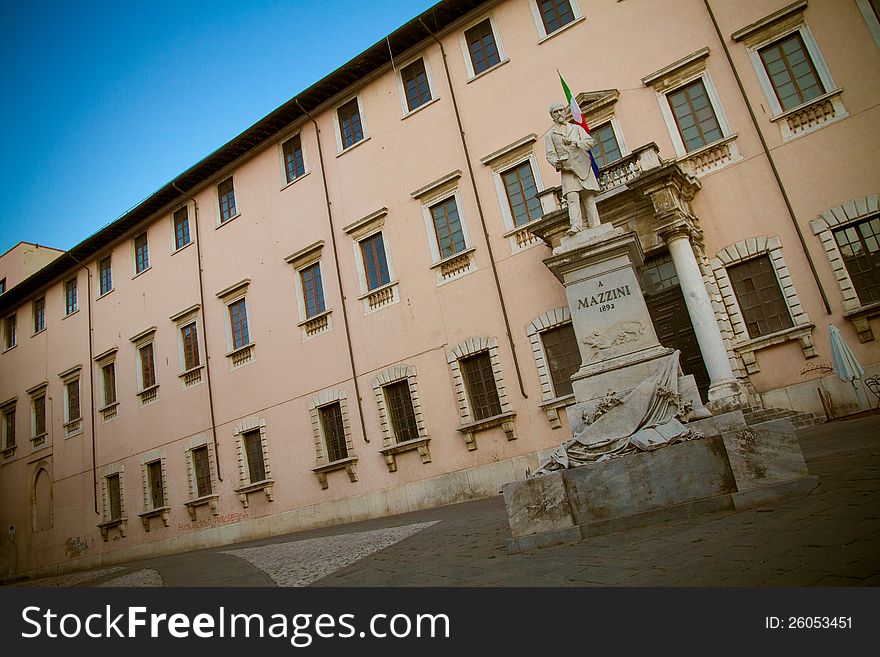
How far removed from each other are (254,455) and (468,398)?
26.5ft

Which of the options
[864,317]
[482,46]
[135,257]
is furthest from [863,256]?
[135,257]

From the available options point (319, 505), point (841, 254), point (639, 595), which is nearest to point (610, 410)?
point (639, 595)

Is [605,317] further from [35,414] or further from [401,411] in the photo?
[35,414]

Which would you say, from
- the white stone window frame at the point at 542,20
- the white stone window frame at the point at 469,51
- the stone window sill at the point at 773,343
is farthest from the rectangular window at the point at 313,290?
the stone window sill at the point at 773,343

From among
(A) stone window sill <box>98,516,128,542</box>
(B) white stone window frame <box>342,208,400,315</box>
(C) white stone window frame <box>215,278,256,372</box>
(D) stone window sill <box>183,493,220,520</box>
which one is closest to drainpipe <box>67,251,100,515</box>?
(A) stone window sill <box>98,516,128,542</box>

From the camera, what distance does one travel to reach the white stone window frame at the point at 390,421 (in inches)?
566

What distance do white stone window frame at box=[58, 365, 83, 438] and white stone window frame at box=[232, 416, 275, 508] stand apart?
383 inches

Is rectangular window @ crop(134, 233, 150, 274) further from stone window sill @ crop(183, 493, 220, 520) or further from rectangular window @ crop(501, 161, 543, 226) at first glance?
rectangular window @ crop(501, 161, 543, 226)

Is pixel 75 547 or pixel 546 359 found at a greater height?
pixel 546 359

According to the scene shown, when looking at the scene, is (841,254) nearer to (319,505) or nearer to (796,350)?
(796,350)

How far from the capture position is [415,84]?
16.6 metres

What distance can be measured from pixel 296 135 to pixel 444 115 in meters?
5.92

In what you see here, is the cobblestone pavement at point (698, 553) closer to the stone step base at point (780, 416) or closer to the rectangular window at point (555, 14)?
the stone step base at point (780, 416)

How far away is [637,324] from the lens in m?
6.36
